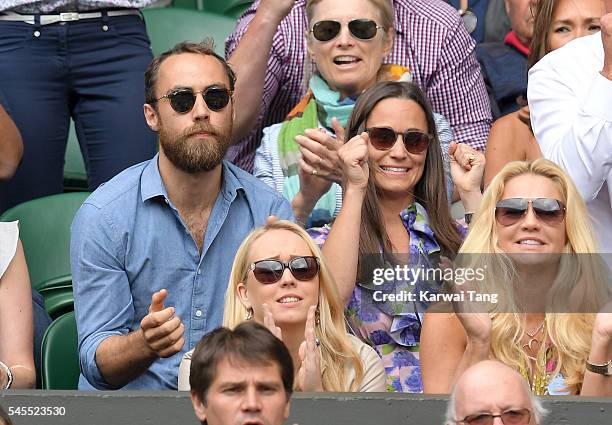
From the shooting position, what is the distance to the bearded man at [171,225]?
4.79m

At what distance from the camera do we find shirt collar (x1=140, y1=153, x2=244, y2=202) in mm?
4953

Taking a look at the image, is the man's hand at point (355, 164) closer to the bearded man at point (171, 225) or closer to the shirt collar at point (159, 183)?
the bearded man at point (171, 225)

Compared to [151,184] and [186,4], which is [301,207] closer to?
[151,184]

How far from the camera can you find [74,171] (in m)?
6.48

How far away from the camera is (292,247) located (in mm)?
4562

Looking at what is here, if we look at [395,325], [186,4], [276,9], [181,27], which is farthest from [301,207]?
[186,4]

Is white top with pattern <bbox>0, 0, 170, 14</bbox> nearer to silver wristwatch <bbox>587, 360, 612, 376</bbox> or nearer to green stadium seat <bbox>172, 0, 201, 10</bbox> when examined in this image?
green stadium seat <bbox>172, 0, 201, 10</bbox>

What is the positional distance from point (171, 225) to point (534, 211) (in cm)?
116

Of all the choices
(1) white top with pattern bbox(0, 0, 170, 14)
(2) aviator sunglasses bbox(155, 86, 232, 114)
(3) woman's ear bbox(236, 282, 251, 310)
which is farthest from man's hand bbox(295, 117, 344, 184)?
(1) white top with pattern bbox(0, 0, 170, 14)

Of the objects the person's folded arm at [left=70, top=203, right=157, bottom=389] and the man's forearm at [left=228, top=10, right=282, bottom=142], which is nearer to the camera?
the person's folded arm at [left=70, top=203, right=157, bottom=389]

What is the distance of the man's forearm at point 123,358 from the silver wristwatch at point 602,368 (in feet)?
4.01

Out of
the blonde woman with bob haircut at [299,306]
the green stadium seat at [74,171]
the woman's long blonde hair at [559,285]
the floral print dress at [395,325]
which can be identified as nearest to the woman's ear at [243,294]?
the blonde woman with bob haircut at [299,306]

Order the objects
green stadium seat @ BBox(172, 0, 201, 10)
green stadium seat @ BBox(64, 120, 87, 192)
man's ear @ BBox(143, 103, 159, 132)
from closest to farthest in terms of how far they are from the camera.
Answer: man's ear @ BBox(143, 103, 159, 132) < green stadium seat @ BBox(64, 120, 87, 192) < green stadium seat @ BBox(172, 0, 201, 10)

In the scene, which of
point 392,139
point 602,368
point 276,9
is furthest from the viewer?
point 276,9
